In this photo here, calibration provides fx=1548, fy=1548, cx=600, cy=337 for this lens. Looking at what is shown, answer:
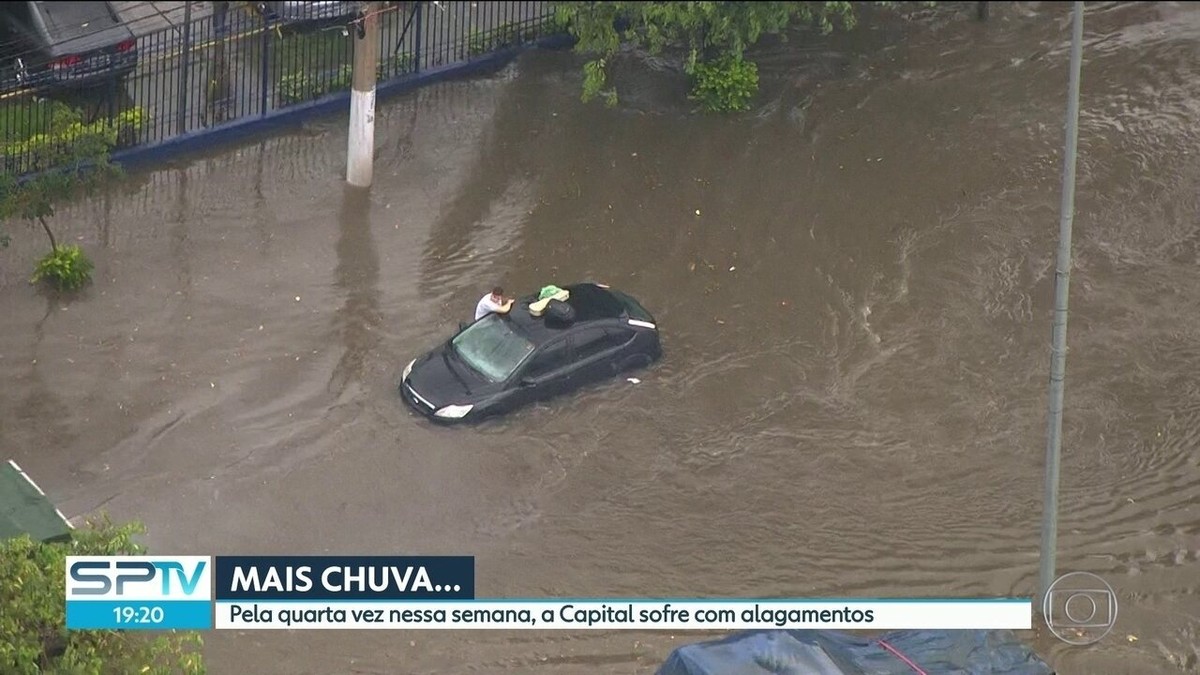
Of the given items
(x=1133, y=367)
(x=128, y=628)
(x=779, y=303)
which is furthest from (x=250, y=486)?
(x=1133, y=367)

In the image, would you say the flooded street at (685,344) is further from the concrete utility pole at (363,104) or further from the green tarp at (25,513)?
the green tarp at (25,513)

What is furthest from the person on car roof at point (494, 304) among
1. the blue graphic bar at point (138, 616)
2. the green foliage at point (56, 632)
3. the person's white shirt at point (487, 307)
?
the green foliage at point (56, 632)

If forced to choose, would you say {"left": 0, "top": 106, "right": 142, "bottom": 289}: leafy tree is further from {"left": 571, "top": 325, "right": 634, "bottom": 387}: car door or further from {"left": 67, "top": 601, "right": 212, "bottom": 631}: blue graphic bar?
{"left": 67, "top": 601, "right": 212, "bottom": 631}: blue graphic bar

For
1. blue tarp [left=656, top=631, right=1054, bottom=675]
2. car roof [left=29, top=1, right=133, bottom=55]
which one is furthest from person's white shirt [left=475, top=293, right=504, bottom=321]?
car roof [left=29, top=1, right=133, bottom=55]

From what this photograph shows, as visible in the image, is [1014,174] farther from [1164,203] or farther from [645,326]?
[645,326]

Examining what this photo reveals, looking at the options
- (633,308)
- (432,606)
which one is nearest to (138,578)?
(432,606)
